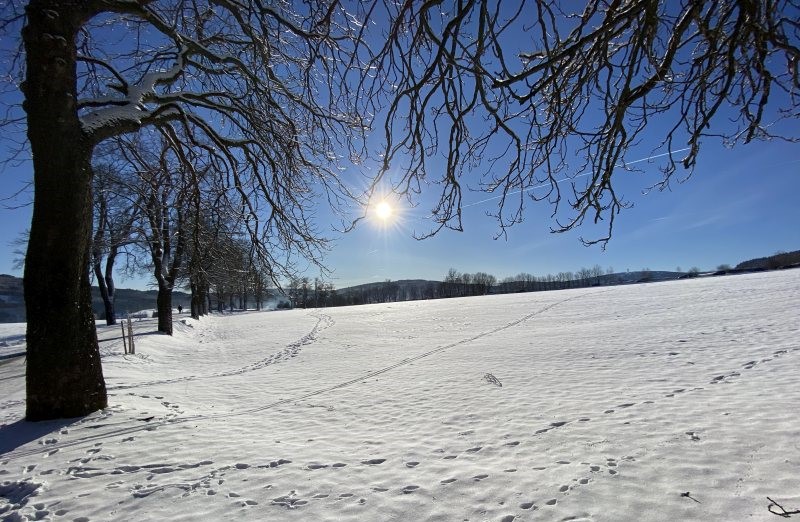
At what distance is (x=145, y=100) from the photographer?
5.63 metres

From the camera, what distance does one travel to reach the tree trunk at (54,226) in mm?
4633

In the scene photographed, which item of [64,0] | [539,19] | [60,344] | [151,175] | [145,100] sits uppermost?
[64,0]

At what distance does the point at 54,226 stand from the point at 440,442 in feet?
17.4

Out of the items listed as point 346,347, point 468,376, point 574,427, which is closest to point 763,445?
point 574,427

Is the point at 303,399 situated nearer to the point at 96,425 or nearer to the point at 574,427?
the point at 96,425

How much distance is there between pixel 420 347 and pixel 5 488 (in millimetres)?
12420

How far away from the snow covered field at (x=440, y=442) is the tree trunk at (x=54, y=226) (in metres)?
0.52

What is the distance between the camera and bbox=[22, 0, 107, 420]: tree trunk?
4.63 metres

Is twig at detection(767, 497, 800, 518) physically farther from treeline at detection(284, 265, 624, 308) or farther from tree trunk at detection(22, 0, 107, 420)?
treeline at detection(284, 265, 624, 308)

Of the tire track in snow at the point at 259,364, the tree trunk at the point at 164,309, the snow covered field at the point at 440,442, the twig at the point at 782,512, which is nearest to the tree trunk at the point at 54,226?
the snow covered field at the point at 440,442

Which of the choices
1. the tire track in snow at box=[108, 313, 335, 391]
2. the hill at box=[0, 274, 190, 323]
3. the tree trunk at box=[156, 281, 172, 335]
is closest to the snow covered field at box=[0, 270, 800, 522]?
the tire track in snow at box=[108, 313, 335, 391]

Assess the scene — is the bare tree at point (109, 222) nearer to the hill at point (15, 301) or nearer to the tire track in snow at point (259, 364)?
the tire track in snow at point (259, 364)

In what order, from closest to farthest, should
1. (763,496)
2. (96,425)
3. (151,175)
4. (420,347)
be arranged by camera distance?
(763,496) → (96,425) → (151,175) → (420,347)

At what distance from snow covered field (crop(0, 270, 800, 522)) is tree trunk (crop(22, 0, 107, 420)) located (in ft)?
1.71
